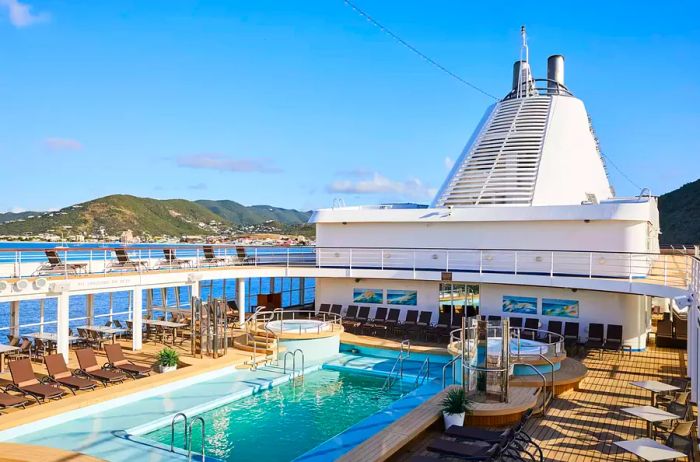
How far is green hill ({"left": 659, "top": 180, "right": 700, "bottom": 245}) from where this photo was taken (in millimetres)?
72331

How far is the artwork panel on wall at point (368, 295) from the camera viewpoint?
18125mm

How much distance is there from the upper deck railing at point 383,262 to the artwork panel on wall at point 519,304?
0.76 metres

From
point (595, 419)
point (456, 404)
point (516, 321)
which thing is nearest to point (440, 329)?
point (516, 321)

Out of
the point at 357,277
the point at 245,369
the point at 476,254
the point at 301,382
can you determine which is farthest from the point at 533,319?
the point at 245,369

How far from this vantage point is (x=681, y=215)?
7819 centimetres

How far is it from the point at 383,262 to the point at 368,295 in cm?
120

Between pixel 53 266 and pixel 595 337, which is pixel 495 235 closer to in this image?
pixel 595 337

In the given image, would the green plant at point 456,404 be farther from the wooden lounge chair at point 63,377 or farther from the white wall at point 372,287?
the white wall at point 372,287

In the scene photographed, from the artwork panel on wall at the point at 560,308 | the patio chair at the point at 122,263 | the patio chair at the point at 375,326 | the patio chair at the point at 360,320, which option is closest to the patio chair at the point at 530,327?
the artwork panel on wall at the point at 560,308

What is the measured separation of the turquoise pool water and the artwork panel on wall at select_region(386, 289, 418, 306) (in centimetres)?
502

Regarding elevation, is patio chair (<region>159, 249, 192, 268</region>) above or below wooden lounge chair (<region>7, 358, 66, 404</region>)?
above

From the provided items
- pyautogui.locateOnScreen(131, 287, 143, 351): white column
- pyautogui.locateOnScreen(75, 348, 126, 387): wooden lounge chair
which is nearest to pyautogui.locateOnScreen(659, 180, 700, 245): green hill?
pyautogui.locateOnScreen(131, 287, 143, 351): white column

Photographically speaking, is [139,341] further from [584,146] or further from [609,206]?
[584,146]

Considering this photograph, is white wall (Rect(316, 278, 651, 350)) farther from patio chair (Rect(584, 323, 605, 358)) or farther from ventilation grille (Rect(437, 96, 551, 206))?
ventilation grille (Rect(437, 96, 551, 206))
